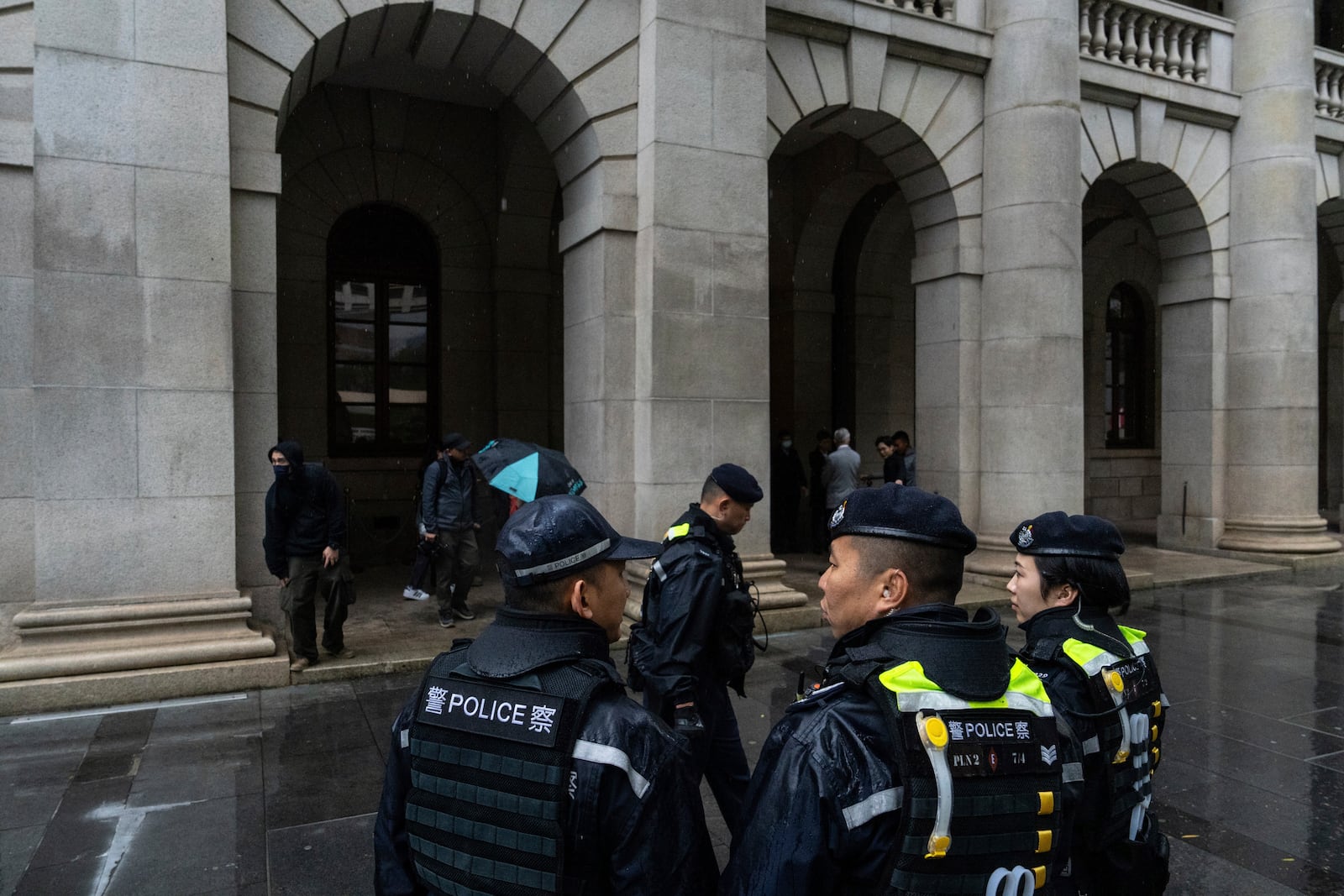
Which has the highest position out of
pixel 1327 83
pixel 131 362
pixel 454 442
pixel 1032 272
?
pixel 1327 83

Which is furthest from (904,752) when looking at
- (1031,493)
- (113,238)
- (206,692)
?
(1031,493)

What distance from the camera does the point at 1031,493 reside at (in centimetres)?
1084

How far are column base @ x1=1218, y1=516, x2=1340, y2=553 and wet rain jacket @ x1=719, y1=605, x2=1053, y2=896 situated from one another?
13684 mm

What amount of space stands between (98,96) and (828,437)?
32.3 ft

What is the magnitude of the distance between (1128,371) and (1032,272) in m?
10.1

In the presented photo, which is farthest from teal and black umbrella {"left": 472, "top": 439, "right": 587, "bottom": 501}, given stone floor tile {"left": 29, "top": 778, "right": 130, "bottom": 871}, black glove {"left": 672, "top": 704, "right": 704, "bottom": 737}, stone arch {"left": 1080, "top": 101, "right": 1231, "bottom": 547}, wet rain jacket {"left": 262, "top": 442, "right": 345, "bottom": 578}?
stone arch {"left": 1080, "top": 101, "right": 1231, "bottom": 547}

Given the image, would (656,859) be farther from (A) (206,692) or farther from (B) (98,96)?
(B) (98,96)

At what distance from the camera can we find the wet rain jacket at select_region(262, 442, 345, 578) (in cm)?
718

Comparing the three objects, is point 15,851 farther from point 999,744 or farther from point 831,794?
point 999,744

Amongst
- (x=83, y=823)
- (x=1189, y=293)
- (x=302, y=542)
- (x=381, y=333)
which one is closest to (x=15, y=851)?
(x=83, y=823)

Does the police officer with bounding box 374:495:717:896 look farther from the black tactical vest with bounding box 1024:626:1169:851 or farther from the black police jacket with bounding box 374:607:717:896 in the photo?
the black tactical vest with bounding box 1024:626:1169:851

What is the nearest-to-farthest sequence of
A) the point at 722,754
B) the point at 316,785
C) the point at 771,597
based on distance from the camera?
the point at 722,754
the point at 316,785
the point at 771,597

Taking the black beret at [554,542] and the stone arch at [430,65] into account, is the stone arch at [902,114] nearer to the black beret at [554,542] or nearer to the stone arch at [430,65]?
the stone arch at [430,65]

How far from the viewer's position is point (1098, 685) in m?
2.62
